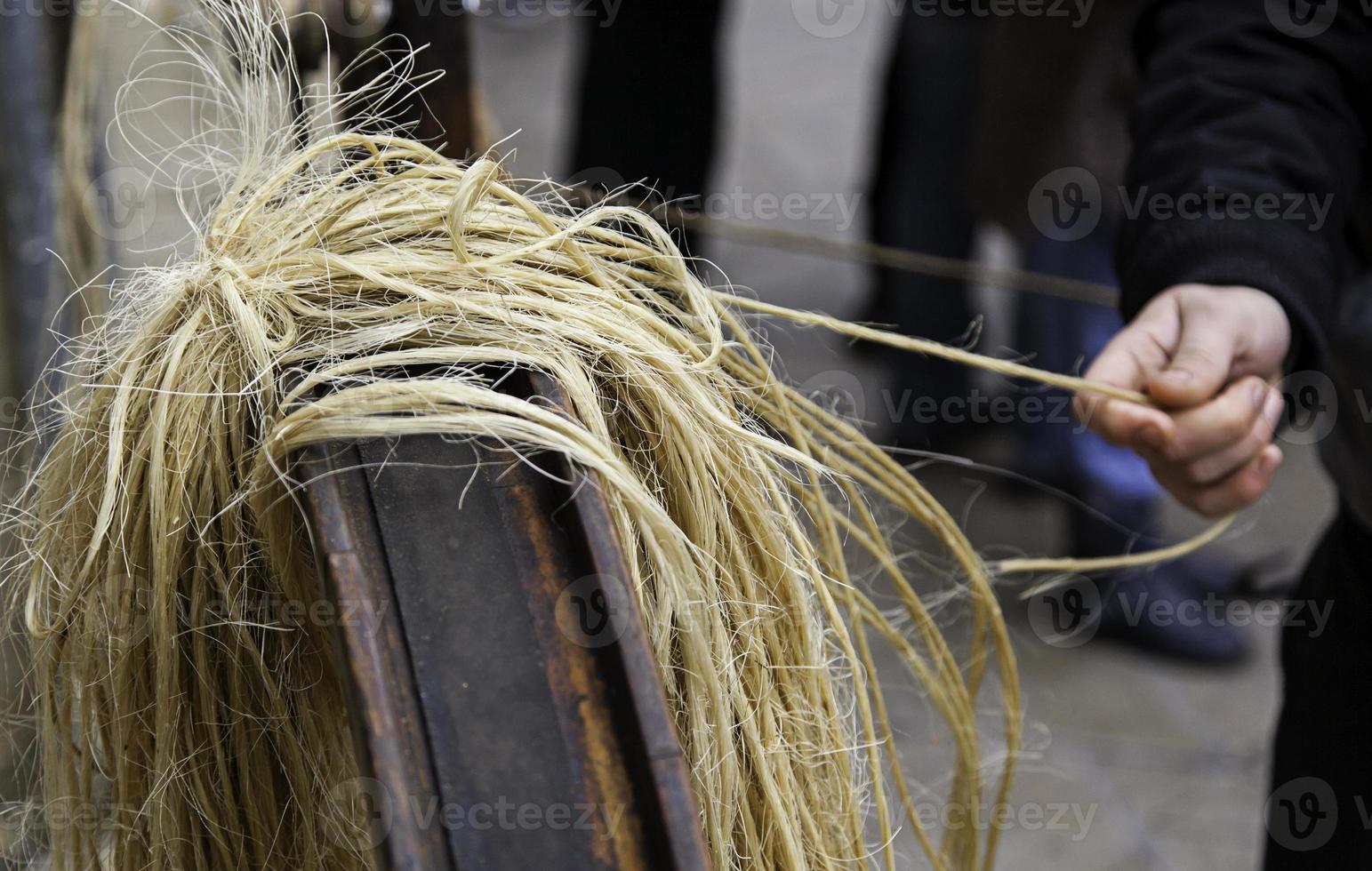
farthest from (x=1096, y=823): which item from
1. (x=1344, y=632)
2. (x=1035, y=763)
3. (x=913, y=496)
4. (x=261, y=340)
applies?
(x=261, y=340)

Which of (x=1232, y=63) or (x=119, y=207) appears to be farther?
(x=119, y=207)

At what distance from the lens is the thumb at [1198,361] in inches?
36.4

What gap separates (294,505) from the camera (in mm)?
588

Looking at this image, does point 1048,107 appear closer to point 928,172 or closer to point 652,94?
point 928,172

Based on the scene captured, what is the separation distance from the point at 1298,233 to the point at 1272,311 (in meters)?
0.09

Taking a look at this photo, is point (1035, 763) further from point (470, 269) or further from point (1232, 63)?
point (470, 269)

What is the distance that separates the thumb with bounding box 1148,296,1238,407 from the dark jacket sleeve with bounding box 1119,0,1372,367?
0.05 meters

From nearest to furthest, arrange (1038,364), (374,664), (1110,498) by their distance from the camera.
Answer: (374,664) < (1110,498) < (1038,364)

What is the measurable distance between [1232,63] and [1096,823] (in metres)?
1.39

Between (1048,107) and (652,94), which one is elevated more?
(652,94)

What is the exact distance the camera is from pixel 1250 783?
84.8 inches

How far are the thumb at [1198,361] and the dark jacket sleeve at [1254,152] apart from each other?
47 millimetres

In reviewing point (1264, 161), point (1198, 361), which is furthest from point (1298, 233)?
point (1198, 361)

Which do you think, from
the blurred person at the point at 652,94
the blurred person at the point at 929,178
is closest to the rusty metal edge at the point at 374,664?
the blurred person at the point at 652,94
